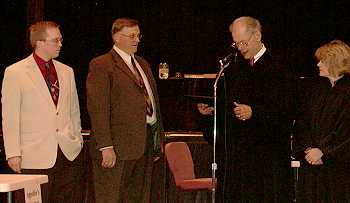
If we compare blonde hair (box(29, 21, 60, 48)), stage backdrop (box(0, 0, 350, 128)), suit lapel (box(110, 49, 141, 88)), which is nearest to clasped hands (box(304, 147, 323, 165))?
suit lapel (box(110, 49, 141, 88))

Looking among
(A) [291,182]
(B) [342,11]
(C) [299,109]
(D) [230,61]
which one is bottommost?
(A) [291,182]

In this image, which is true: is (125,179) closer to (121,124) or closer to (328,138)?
(121,124)

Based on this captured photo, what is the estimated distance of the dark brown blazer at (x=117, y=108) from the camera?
458 centimetres

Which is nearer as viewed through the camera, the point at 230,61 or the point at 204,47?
the point at 230,61

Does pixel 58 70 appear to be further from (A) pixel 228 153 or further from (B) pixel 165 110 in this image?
(B) pixel 165 110

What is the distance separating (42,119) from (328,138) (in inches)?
77.7

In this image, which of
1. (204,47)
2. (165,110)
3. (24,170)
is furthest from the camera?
(204,47)

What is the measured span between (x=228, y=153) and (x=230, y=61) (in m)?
0.61

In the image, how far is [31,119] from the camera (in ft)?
14.0

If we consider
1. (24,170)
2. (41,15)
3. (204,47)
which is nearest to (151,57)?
(204,47)

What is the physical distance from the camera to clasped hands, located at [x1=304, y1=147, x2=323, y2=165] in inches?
189

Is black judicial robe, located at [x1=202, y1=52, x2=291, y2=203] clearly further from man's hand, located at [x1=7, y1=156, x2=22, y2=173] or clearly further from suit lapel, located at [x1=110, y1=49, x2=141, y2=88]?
man's hand, located at [x1=7, y1=156, x2=22, y2=173]

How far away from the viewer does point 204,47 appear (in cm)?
804

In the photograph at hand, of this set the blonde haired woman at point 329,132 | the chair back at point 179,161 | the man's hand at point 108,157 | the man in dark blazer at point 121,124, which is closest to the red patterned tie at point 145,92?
the man in dark blazer at point 121,124
